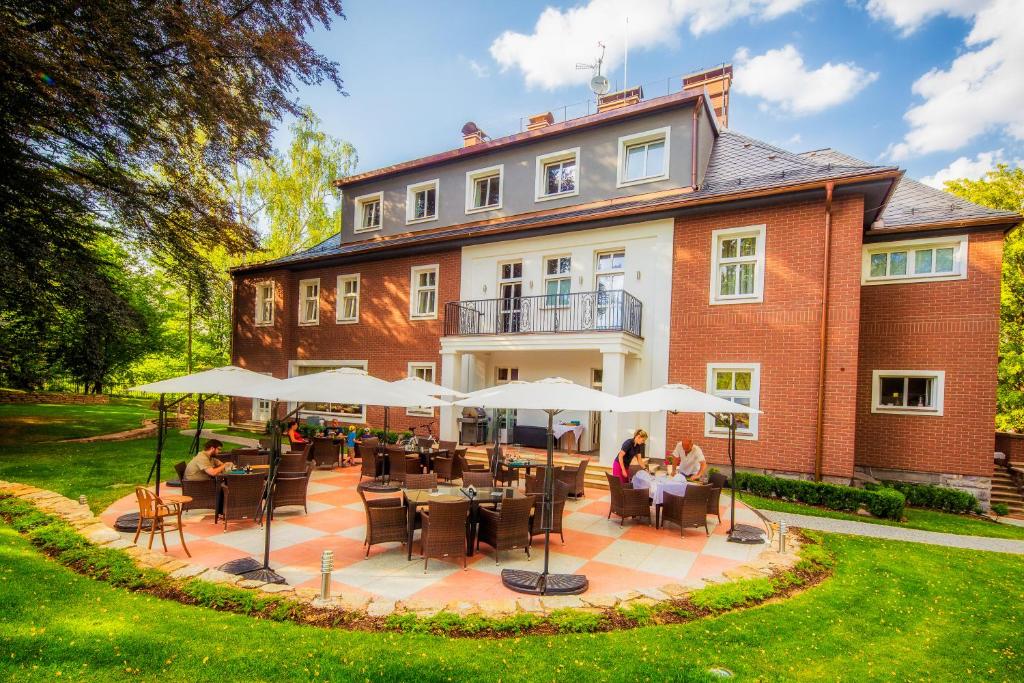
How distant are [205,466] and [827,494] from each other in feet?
39.8

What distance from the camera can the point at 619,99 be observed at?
1780 cm

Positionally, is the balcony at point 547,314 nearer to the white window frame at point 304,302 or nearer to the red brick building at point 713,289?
the red brick building at point 713,289

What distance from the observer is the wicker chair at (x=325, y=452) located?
12.8m

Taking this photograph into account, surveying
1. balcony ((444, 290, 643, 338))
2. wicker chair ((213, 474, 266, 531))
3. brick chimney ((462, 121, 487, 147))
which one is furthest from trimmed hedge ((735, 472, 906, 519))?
brick chimney ((462, 121, 487, 147))

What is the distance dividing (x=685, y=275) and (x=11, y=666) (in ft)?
43.0

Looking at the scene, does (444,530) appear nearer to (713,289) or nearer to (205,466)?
(205,466)

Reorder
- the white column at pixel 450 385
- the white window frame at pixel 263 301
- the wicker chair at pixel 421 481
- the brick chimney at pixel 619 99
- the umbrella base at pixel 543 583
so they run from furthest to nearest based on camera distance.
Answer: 1. the white window frame at pixel 263 301
2. the brick chimney at pixel 619 99
3. the white column at pixel 450 385
4. the wicker chair at pixel 421 481
5. the umbrella base at pixel 543 583

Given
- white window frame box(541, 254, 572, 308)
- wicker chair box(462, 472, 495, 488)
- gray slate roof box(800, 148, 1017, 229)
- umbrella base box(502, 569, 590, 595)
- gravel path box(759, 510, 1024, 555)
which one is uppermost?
gray slate roof box(800, 148, 1017, 229)

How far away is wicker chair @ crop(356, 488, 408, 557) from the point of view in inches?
252

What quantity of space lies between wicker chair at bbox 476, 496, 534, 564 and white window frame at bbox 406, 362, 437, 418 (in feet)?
34.0

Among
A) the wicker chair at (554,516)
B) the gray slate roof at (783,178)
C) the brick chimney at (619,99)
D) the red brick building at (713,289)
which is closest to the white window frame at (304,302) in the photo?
the red brick building at (713,289)

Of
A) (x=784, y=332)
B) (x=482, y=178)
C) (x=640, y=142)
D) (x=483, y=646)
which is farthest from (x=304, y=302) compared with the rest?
(x=483, y=646)

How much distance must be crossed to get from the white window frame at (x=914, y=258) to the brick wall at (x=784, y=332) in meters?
1.52

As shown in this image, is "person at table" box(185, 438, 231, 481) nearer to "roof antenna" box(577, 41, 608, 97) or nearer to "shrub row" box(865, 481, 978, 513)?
"shrub row" box(865, 481, 978, 513)
